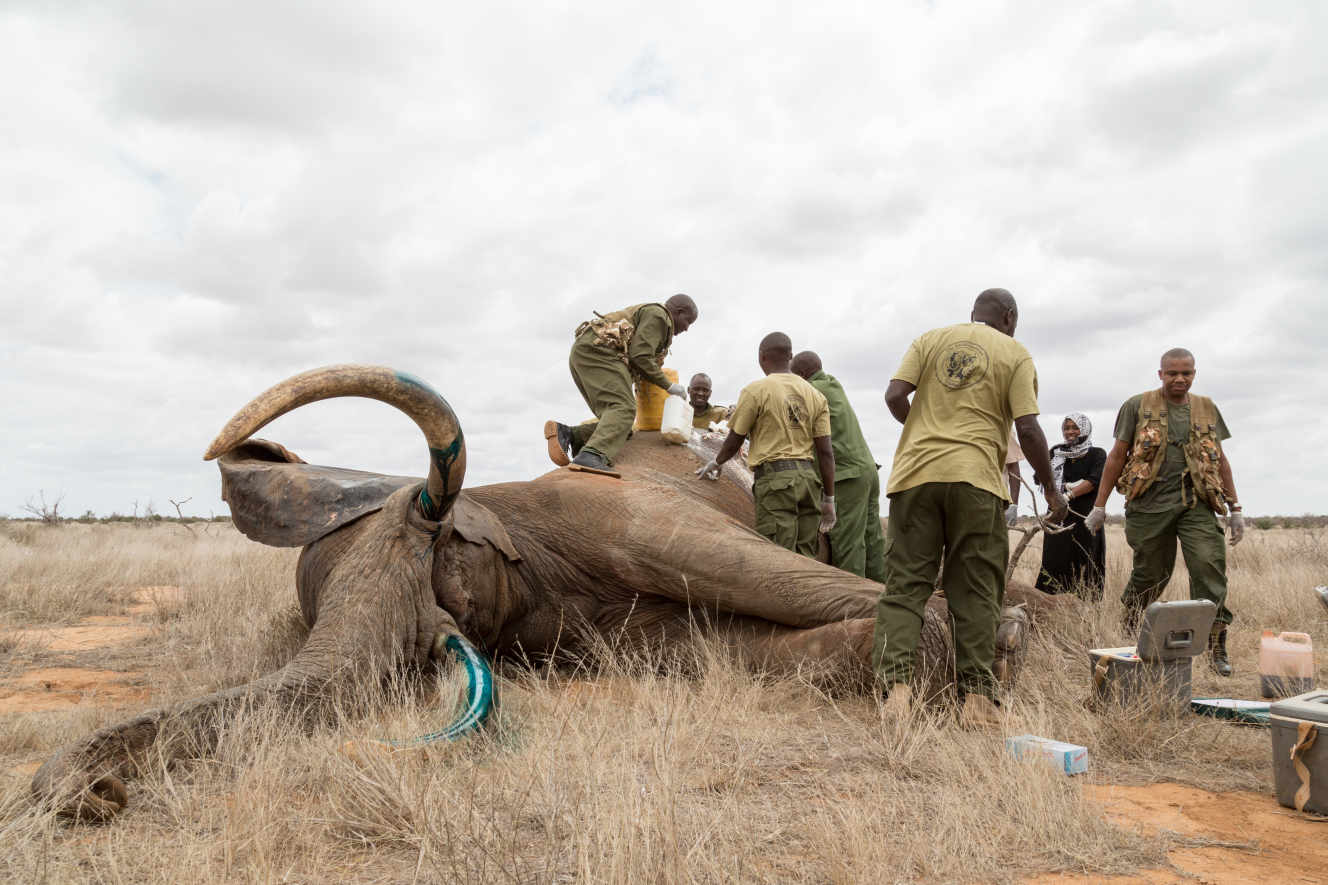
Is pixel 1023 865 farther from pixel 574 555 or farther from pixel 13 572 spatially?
pixel 13 572

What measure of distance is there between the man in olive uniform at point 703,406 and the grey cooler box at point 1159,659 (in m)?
4.41

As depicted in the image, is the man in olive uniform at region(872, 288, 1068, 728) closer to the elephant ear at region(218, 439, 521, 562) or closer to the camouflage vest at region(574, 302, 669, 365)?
the elephant ear at region(218, 439, 521, 562)

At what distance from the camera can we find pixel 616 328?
24.0 feet

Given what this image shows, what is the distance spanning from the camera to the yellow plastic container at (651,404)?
25.5 ft

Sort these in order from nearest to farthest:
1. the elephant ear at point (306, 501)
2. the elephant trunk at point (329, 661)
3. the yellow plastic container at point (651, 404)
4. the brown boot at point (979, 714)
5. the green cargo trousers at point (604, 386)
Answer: the elephant trunk at point (329, 661), the brown boot at point (979, 714), the elephant ear at point (306, 501), the green cargo trousers at point (604, 386), the yellow plastic container at point (651, 404)

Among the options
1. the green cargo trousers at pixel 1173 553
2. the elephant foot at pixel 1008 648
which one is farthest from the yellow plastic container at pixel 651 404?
the green cargo trousers at pixel 1173 553

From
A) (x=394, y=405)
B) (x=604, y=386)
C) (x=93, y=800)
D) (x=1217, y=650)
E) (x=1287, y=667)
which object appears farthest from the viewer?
(x=604, y=386)

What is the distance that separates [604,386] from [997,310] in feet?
9.79

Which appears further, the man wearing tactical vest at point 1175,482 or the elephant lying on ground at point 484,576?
the man wearing tactical vest at point 1175,482

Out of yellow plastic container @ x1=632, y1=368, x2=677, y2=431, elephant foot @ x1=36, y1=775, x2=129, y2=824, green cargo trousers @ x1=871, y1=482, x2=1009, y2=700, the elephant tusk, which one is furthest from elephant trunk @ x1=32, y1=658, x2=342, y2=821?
yellow plastic container @ x1=632, y1=368, x2=677, y2=431

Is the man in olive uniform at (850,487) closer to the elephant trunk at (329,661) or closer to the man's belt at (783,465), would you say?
the man's belt at (783,465)

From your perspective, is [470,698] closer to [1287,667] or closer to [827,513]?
[827,513]

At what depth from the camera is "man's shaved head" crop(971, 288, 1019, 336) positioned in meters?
5.37

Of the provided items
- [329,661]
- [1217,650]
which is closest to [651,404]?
[329,661]
